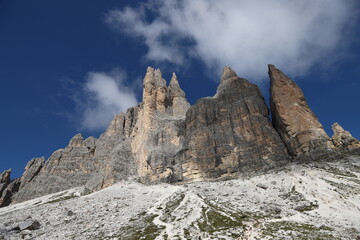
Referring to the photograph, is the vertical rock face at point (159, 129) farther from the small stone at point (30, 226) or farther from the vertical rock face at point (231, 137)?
the small stone at point (30, 226)

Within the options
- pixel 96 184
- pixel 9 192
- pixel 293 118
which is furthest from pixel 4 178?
pixel 293 118

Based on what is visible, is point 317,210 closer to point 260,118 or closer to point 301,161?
point 301,161

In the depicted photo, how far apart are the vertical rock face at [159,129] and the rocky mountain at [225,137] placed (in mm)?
371

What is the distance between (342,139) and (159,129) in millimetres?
65890

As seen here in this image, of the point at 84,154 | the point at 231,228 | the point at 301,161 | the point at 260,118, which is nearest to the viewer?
the point at 231,228

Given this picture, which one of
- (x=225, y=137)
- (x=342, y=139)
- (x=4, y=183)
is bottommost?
(x=342, y=139)

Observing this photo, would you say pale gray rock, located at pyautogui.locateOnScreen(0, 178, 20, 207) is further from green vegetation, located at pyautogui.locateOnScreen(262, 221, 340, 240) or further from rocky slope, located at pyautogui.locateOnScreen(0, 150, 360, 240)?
green vegetation, located at pyautogui.locateOnScreen(262, 221, 340, 240)

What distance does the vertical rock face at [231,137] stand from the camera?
254 ft

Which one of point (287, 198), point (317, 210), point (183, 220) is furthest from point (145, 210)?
point (317, 210)

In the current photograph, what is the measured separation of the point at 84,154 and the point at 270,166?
432 ft

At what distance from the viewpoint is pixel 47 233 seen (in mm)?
43625

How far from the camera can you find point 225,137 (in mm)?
86062

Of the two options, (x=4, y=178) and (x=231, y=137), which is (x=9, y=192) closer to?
(x=4, y=178)

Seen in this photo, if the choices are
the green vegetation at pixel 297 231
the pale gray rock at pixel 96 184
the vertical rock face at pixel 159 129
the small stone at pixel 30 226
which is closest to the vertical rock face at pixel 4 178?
the pale gray rock at pixel 96 184
